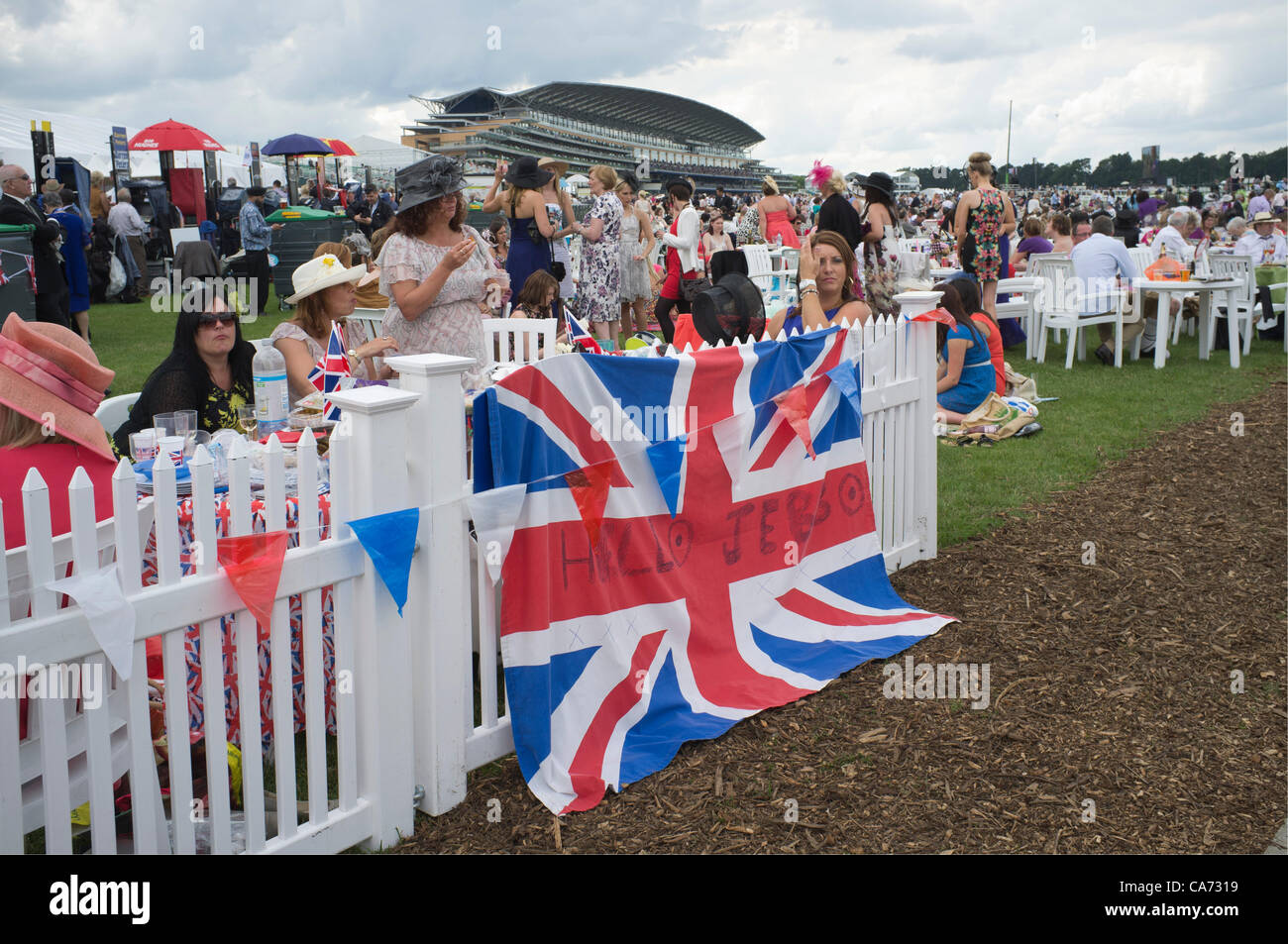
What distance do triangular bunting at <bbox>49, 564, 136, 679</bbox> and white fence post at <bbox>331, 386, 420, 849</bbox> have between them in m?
0.64

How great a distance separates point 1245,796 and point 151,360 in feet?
37.5

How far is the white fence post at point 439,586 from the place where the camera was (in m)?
3.04

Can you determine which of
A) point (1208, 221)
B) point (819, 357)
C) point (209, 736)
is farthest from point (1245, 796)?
point (1208, 221)

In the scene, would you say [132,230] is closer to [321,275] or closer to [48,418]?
[321,275]

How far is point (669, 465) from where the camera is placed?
3.85 meters

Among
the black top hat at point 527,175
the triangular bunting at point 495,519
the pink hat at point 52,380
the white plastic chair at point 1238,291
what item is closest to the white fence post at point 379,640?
the triangular bunting at point 495,519

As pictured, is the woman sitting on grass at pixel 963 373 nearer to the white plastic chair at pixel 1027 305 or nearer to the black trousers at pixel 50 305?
the white plastic chair at pixel 1027 305

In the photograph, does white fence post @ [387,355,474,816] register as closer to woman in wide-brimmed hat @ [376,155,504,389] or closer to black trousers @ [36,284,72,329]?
woman in wide-brimmed hat @ [376,155,504,389]

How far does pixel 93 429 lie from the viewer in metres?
2.90

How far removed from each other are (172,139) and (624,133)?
353 ft

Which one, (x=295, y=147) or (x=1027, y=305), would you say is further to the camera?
(x=295, y=147)

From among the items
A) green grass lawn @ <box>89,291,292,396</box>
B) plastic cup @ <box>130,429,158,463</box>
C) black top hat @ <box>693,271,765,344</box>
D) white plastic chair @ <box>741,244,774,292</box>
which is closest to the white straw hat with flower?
plastic cup @ <box>130,429,158,463</box>
